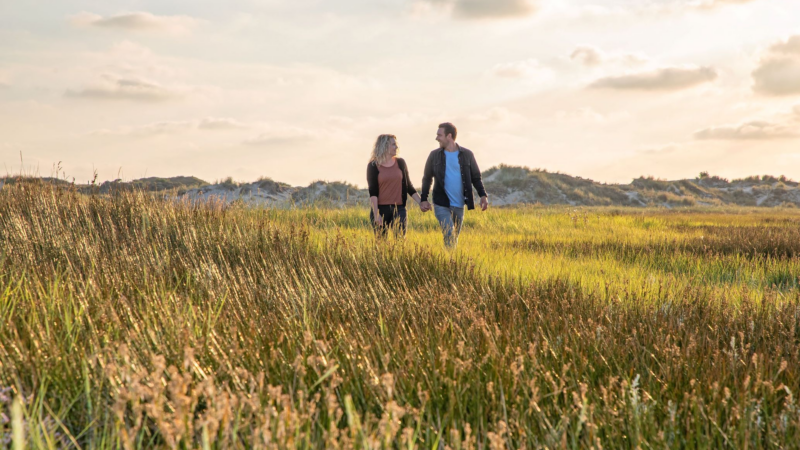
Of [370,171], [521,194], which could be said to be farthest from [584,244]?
[521,194]

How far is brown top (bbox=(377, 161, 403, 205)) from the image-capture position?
706 centimetres

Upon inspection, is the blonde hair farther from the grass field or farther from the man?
the grass field

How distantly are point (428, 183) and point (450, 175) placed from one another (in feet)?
1.31

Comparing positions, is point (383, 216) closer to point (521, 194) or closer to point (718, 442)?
point (718, 442)

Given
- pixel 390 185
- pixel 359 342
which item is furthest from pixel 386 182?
pixel 359 342

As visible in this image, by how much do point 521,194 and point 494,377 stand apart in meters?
32.3

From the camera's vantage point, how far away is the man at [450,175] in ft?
24.7

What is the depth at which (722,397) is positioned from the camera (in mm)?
2645

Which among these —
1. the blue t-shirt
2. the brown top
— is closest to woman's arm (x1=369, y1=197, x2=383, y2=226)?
the brown top

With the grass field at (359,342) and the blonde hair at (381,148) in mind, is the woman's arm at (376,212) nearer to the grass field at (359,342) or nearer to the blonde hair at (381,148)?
the blonde hair at (381,148)

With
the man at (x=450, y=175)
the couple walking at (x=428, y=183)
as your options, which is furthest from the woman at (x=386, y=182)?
the man at (x=450, y=175)

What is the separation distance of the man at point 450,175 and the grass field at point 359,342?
83 centimetres

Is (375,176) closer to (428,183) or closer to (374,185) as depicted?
(374,185)

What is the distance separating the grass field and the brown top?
0.90 metres
